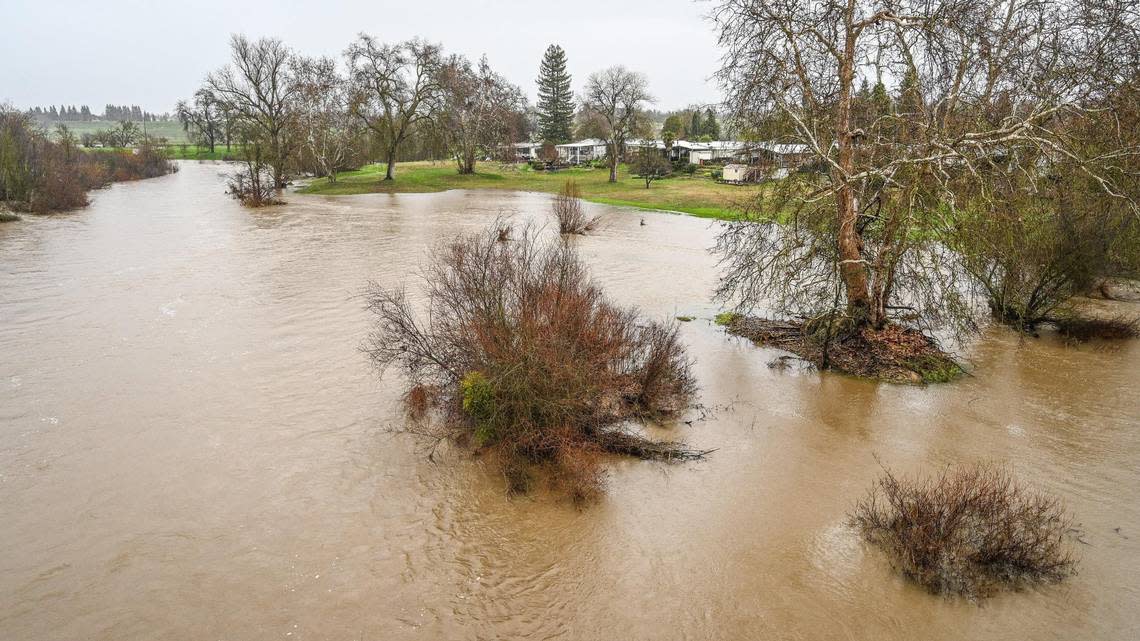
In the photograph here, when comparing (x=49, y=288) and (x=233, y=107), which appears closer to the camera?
(x=49, y=288)

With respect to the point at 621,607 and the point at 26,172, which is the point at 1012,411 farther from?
the point at 26,172

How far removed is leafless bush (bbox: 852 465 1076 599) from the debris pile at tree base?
5053 mm

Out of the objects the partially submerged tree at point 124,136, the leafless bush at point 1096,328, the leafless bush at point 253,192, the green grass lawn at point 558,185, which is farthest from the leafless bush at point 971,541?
the partially submerged tree at point 124,136

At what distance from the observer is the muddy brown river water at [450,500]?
5.97 meters

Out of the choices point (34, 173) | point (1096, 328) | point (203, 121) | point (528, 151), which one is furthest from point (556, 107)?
point (1096, 328)

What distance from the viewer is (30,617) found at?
229 inches

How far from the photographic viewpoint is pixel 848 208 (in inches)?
475

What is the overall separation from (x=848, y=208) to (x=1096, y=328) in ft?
23.8

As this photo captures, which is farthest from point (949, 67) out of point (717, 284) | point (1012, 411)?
point (717, 284)

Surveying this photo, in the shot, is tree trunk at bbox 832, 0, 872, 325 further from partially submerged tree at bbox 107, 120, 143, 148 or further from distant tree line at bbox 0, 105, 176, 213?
partially submerged tree at bbox 107, 120, 143, 148

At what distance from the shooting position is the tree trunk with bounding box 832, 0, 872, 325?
1179cm

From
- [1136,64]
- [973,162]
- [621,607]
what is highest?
[1136,64]

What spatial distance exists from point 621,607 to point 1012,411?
27.2 ft

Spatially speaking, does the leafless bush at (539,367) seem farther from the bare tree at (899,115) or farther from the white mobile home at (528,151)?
the white mobile home at (528,151)
